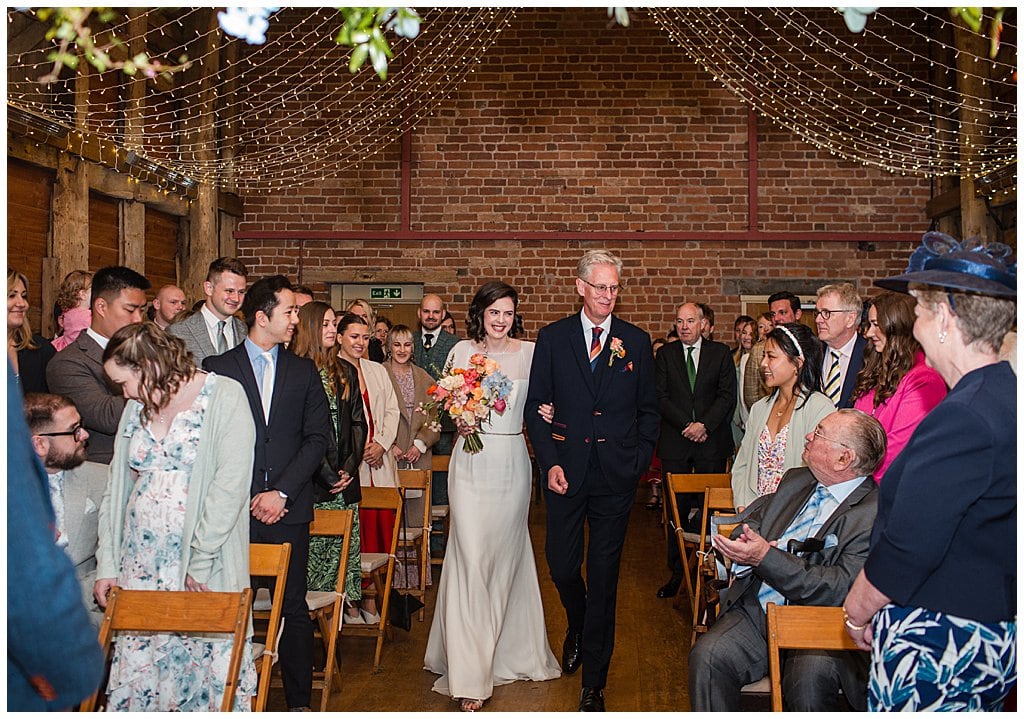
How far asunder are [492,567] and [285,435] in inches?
45.6

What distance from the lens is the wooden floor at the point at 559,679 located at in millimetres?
4535

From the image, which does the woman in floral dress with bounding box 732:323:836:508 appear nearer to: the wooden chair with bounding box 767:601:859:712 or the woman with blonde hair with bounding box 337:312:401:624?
the wooden chair with bounding box 767:601:859:712

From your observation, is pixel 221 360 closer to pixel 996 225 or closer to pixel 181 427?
pixel 181 427

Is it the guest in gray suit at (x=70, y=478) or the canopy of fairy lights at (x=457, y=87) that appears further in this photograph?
the canopy of fairy lights at (x=457, y=87)

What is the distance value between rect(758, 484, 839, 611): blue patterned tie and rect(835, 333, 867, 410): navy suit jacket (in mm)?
1243

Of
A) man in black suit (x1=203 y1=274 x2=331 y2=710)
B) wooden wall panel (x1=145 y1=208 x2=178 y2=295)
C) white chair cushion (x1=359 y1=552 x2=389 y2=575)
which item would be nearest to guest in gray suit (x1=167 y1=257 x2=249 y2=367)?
man in black suit (x1=203 y1=274 x2=331 y2=710)

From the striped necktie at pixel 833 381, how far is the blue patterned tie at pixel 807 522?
4.47 feet

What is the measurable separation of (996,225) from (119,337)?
8513 mm

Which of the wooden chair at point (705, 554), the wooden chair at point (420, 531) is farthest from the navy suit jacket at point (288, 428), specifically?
the wooden chair at point (705, 554)

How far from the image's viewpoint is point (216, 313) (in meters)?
5.08

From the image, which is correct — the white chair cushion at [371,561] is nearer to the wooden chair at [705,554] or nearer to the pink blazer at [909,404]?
the wooden chair at [705,554]

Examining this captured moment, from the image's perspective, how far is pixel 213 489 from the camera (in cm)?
329

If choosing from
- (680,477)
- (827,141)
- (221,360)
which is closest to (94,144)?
(221,360)

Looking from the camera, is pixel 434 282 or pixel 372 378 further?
pixel 434 282
